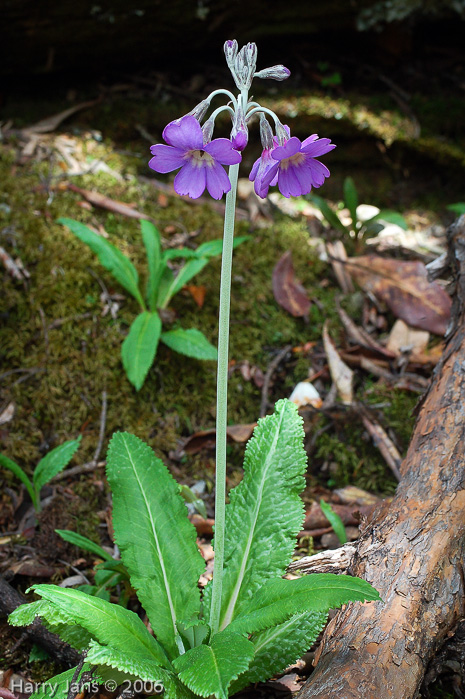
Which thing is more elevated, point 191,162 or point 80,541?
point 191,162

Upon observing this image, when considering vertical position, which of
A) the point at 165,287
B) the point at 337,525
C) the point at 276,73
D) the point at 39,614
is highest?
the point at 276,73

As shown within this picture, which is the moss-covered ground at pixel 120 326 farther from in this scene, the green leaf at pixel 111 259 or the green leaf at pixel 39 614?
the green leaf at pixel 39 614

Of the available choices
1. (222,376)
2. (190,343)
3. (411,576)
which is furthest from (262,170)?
(190,343)

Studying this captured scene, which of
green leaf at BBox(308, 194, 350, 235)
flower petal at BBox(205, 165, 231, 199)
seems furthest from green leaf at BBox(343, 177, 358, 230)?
Result: flower petal at BBox(205, 165, 231, 199)

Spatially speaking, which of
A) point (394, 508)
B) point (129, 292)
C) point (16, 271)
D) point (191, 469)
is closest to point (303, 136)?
point (129, 292)

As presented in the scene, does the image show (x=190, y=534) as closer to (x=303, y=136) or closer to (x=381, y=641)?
(x=381, y=641)

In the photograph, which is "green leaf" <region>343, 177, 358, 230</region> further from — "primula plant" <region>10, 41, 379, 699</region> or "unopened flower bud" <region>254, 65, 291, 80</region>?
"unopened flower bud" <region>254, 65, 291, 80</region>

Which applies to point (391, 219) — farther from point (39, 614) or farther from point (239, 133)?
point (39, 614)
